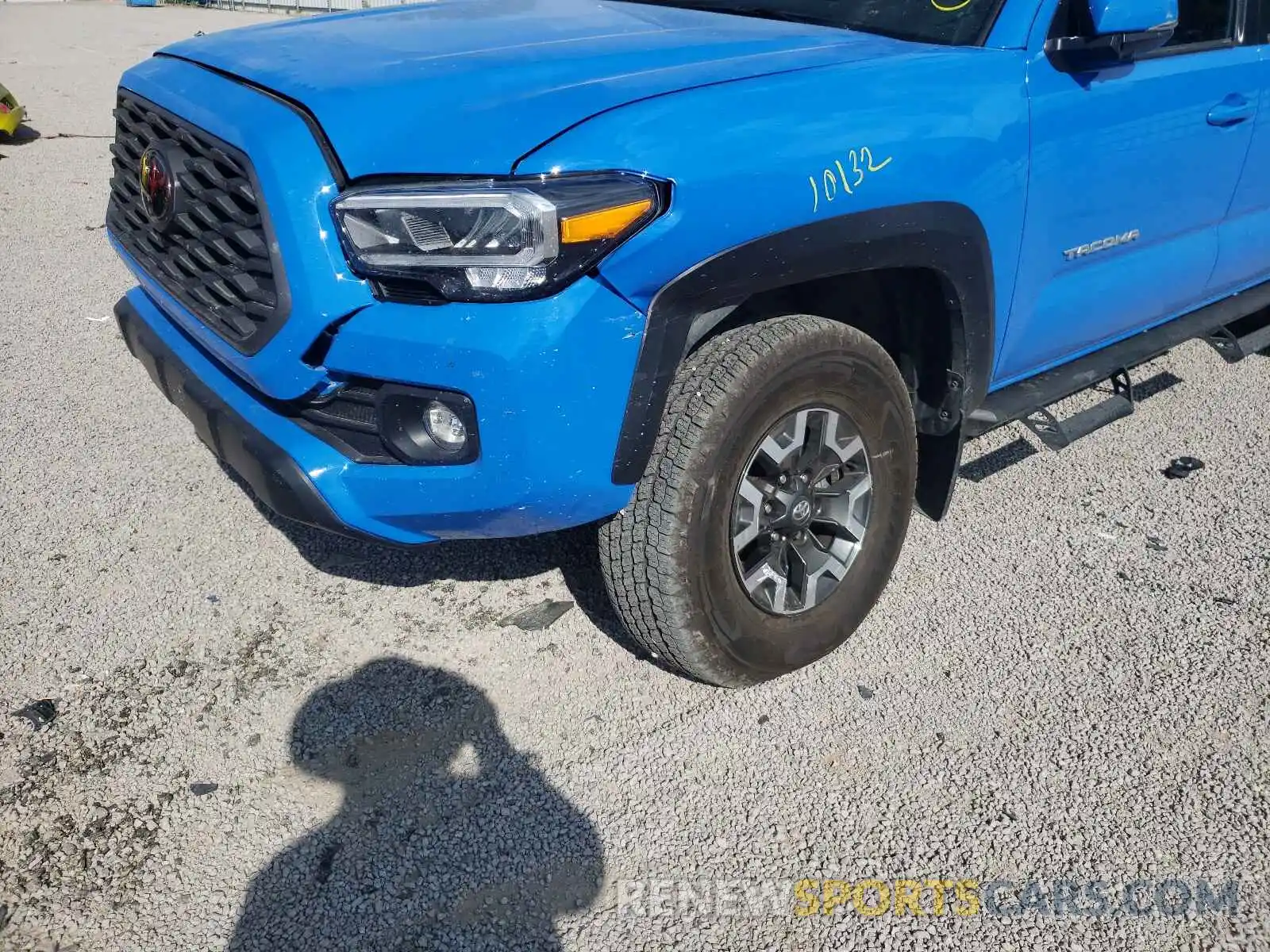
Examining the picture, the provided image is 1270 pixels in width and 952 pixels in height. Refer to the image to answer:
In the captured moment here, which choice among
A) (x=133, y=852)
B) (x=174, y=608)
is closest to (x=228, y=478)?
(x=174, y=608)

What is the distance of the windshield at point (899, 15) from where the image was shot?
8.49ft

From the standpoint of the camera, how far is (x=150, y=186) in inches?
97.3

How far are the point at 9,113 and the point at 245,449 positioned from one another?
853 cm

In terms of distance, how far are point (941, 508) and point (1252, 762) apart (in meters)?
1.02

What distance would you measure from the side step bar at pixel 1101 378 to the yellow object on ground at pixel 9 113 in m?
9.03

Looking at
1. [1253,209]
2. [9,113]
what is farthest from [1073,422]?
[9,113]

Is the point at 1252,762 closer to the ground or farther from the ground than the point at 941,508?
closer to the ground

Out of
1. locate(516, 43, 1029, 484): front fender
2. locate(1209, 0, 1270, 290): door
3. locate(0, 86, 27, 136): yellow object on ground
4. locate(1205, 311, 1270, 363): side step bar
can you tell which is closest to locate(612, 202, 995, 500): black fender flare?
locate(516, 43, 1029, 484): front fender

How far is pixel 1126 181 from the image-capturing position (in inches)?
113

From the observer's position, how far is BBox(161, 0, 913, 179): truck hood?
2.00m

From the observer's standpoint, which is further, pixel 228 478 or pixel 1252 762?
pixel 228 478

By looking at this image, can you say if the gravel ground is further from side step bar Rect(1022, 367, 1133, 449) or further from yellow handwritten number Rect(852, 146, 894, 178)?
yellow handwritten number Rect(852, 146, 894, 178)

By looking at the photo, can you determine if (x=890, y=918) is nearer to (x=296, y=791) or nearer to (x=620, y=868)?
(x=620, y=868)

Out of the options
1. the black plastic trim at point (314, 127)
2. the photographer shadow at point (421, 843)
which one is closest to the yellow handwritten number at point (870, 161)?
the black plastic trim at point (314, 127)
